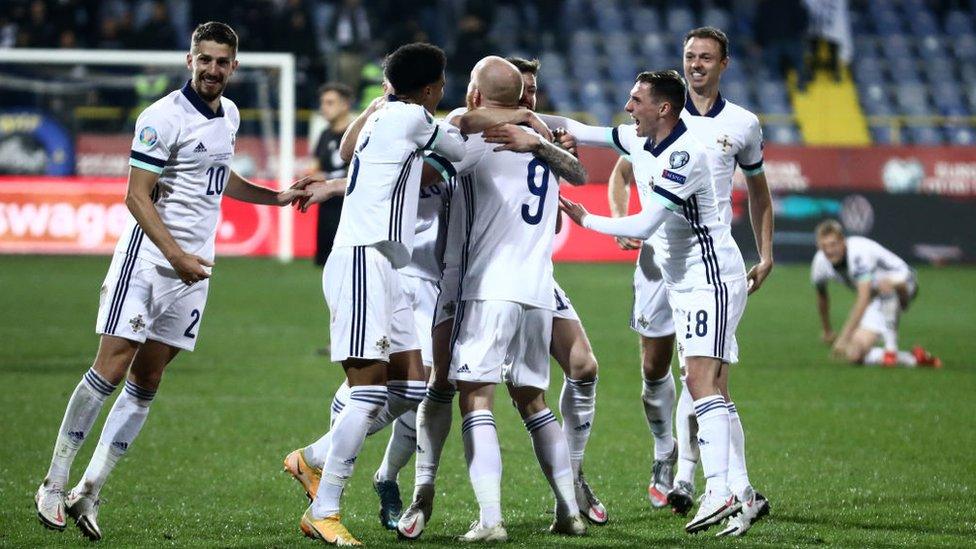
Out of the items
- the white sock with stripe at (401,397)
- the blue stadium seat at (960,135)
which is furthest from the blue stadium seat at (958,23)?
the white sock with stripe at (401,397)

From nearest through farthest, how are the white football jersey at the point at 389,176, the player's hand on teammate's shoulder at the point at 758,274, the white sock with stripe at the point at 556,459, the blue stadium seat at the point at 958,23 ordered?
the white football jersey at the point at 389,176
the white sock with stripe at the point at 556,459
the player's hand on teammate's shoulder at the point at 758,274
the blue stadium seat at the point at 958,23


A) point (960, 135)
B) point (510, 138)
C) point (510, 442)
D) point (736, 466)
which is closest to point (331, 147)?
point (510, 442)

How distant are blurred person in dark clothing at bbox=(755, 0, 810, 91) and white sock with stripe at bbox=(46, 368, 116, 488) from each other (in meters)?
23.3

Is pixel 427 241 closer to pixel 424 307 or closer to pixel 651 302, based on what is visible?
pixel 424 307

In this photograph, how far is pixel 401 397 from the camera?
19.2 feet

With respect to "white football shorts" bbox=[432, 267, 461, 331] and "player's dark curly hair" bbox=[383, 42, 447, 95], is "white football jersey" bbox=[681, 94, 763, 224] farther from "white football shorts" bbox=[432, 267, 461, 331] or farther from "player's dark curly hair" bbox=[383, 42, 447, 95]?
"player's dark curly hair" bbox=[383, 42, 447, 95]

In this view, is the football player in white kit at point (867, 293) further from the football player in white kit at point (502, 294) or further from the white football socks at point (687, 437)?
the football player in white kit at point (502, 294)

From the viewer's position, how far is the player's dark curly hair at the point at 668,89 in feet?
19.3

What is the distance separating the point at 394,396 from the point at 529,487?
1.44m

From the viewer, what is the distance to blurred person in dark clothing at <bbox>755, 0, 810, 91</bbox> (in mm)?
27359

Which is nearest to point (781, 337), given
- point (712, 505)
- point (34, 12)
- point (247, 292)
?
point (247, 292)

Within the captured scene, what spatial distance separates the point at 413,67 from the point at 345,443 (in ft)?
4.98

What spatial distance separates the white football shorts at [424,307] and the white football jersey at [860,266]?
7403 millimetres

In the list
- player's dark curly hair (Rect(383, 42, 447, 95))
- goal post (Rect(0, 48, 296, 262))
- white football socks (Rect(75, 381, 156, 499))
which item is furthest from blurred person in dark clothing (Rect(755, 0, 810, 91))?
white football socks (Rect(75, 381, 156, 499))
